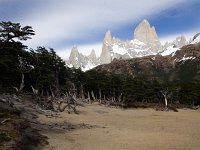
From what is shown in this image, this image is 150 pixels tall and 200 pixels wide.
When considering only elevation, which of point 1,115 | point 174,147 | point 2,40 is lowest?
point 174,147

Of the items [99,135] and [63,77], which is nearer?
[99,135]

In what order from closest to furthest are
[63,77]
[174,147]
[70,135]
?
[174,147], [70,135], [63,77]

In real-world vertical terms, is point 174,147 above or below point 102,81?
below

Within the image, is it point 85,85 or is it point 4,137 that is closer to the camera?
point 4,137

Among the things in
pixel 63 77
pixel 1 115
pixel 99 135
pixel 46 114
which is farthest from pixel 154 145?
pixel 63 77

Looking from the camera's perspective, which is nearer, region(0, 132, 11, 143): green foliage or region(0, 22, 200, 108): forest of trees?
region(0, 132, 11, 143): green foliage

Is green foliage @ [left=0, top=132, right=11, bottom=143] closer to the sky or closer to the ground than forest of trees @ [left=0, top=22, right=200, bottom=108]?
closer to the ground

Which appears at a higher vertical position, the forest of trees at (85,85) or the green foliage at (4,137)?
the forest of trees at (85,85)

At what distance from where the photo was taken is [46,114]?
41250 mm

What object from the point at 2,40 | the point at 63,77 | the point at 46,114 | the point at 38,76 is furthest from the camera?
the point at 63,77

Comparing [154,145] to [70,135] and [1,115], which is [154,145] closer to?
[70,135]

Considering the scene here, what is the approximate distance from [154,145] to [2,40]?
1481cm

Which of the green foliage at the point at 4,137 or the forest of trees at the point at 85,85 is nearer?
the green foliage at the point at 4,137

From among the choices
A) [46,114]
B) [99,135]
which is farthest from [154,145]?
[46,114]
